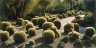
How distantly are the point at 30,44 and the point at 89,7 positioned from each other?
1380 cm

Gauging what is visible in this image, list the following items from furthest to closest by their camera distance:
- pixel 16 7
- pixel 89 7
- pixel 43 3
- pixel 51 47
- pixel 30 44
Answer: pixel 43 3 → pixel 16 7 → pixel 89 7 → pixel 30 44 → pixel 51 47

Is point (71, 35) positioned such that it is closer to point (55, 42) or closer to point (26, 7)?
point (55, 42)

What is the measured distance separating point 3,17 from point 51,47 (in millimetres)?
17798

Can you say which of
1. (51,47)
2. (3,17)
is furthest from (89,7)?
(3,17)

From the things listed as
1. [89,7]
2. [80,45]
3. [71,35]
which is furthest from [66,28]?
[89,7]

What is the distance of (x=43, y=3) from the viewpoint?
31.8 meters

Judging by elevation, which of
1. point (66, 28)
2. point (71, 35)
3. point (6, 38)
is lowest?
point (71, 35)

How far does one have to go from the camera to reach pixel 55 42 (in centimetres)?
1071

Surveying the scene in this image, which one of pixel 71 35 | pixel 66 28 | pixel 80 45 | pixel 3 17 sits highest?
pixel 3 17

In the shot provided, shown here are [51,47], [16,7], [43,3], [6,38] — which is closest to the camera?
[51,47]

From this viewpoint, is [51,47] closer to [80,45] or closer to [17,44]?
[80,45]

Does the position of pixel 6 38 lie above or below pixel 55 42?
above

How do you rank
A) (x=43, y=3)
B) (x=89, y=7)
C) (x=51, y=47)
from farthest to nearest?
1. (x=43, y=3)
2. (x=89, y=7)
3. (x=51, y=47)

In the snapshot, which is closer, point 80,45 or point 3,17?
point 80,45
